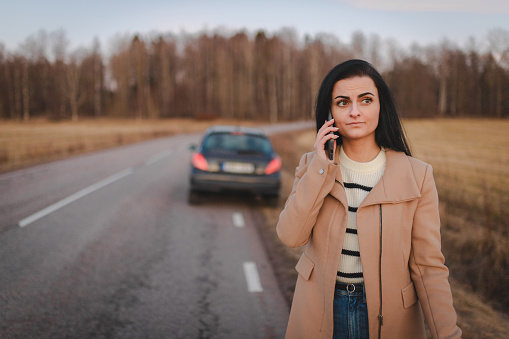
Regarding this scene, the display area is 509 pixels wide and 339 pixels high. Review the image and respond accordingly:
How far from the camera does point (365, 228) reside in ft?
5.28

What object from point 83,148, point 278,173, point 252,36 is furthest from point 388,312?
point 252,36

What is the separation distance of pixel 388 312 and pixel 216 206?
282 inches

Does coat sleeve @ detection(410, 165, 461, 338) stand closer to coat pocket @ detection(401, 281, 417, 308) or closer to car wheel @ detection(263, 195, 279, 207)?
coat pocket @ detection(401, 281, 417, 308)

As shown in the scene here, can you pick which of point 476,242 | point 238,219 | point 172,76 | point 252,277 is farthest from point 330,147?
point 172,76

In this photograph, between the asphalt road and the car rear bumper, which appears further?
the car rear bumper

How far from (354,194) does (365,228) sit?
176mm

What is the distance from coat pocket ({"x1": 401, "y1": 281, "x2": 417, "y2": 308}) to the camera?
1.63 meters

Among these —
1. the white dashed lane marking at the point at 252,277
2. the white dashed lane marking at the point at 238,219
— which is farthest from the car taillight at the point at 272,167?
the white dashed lane marking at the point at 252,277

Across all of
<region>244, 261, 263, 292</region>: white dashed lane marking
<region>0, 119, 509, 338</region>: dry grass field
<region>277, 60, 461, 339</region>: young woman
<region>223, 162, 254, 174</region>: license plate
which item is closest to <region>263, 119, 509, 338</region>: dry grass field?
<region>0, 119, 509, 338</region>: dry grass field

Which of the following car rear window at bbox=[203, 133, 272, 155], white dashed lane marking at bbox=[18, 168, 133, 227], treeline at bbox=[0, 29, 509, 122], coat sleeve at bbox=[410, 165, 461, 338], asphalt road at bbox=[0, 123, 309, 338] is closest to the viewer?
coat sleeve at bbox=[410, 165, 461, 338]

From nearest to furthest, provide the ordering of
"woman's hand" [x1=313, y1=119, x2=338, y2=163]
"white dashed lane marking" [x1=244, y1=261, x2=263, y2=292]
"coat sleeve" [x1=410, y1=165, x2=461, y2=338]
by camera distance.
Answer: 1. "coat sleeve" [x1=410, y1=165, x2=461, y2=338]
2. "woman's hand" [x1=313, y1=119, x2=338, y2=163]
3. "white dashed lane marking" [x1=244, y1=261, x2=263, y2=292]

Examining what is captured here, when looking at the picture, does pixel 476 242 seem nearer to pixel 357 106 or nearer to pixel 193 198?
pixel 357 106

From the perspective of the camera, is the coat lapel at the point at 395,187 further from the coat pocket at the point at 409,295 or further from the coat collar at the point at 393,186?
the coat pocket at the point at 409,295

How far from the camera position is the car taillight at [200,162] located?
8.27 m
